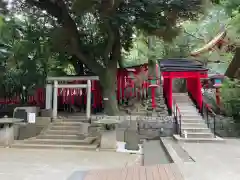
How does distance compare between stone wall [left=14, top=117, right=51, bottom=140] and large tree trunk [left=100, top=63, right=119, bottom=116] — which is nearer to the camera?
stone wall [left=14, top=117, right=51, bottom=140]

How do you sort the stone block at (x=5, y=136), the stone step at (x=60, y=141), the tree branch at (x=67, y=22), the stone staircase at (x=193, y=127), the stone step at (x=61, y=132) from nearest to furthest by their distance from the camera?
the stone block at (x=5, y=136) < the stone step at (x=60, y=141) < the stone staircase at (x=193, y=127) < the stone step at (x=61, y=132) < the tree branch at (x=67, y=22)

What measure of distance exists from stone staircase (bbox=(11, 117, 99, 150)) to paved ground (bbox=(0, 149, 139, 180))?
2.82 ft

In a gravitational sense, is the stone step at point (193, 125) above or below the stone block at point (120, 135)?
above

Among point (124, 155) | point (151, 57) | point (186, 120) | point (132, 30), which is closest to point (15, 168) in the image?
point (124, 155)

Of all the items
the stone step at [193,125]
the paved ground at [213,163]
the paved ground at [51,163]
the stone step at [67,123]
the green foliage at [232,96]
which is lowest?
the paved ground at [51,163]

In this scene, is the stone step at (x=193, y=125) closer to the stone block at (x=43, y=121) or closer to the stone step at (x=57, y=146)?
the stone step at (x=57, y=146)

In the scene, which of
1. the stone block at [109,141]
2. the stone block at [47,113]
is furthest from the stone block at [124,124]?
the stone block at [47,113]

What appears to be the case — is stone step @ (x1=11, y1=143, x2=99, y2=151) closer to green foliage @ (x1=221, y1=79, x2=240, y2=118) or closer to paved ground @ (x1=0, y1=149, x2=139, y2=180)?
paved ground @ (x1=0, y1=149, x2=139, y2=180)

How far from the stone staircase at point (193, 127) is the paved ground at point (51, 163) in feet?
12.9

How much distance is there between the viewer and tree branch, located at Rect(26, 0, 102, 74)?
15.3 m

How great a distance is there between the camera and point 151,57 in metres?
19.8

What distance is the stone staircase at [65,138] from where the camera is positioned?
11242mm

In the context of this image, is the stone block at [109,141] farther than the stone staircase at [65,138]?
No

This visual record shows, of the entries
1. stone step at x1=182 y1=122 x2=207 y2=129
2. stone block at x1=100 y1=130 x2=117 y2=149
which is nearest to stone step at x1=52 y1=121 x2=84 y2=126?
stone block at x1=100 y1=130 x2=117 y2=149
